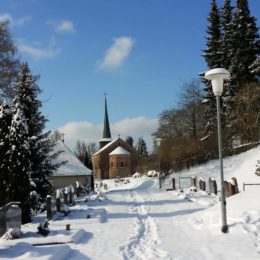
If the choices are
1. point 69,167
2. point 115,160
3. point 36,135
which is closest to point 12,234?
point 36,135

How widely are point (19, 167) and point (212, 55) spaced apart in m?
34.4

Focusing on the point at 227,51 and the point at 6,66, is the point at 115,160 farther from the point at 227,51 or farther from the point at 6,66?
the point at 6,66

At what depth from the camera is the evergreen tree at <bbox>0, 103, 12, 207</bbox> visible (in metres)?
19.3

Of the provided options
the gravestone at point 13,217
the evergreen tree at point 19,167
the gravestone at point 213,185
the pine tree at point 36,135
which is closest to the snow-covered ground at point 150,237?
the gravestone at point 13,217

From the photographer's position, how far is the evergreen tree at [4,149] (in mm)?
19297

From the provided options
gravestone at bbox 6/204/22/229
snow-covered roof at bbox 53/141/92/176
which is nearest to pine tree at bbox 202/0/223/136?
snow-covered roof at bbox 53/141/92/176

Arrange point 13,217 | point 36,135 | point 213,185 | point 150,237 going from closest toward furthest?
point 150,237, point 13,217, point 213,185, point 36,135

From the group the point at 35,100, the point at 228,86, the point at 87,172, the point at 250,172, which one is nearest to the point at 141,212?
the point at 35,100

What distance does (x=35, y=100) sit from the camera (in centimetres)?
2892

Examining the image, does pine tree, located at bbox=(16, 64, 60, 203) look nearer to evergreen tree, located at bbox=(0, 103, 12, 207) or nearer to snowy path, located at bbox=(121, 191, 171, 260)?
evergreen tree, located at bbox=(0, 103, 12, 207)

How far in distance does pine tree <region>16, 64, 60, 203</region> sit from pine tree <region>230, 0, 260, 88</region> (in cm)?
2328

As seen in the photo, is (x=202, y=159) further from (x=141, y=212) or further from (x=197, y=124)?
(x=141, y=212)

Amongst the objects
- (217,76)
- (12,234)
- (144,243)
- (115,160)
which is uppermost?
(115,160)

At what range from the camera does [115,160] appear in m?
98.1
